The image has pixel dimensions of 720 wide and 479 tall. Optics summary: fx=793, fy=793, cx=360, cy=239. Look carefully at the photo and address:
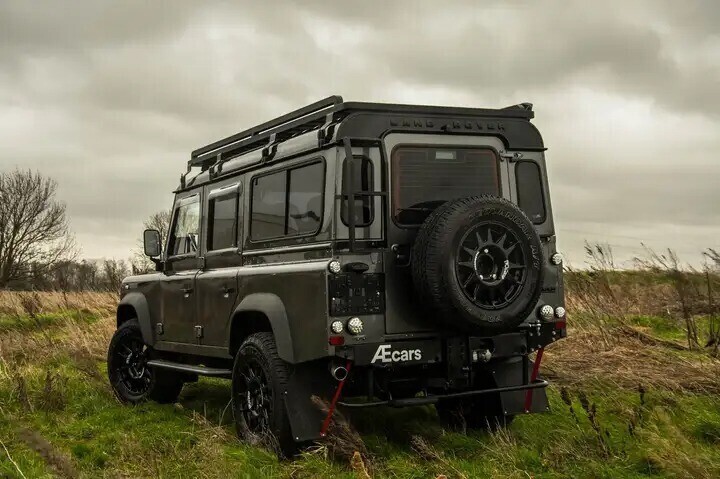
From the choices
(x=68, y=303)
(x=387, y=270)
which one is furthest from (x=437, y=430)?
(x=68, y=303)

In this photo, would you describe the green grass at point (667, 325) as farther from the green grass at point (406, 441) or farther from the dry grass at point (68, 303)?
the dry grass at point (68, 303)

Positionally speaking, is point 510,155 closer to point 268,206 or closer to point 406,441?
point 268,206

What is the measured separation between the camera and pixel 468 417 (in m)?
6.84

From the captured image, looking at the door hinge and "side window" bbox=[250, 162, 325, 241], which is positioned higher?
the door hinge

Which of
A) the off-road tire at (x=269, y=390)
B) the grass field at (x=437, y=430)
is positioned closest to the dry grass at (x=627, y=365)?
the grass field at (x=437, y=430)

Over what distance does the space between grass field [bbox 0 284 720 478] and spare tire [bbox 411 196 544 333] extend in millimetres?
818

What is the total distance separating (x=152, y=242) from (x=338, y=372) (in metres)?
3.75

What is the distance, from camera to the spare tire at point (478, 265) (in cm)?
536

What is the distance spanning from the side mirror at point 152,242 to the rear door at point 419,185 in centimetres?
357

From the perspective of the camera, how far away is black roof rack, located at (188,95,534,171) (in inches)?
233

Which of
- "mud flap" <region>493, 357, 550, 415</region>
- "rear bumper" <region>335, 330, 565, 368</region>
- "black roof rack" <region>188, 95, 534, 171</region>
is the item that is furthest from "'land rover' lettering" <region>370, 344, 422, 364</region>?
"black roof rack" <region>188, 95, 534, 171</region>

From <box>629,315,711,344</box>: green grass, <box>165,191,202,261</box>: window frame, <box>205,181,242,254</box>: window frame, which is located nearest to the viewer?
<box>205,181,242,254</box>: window frame

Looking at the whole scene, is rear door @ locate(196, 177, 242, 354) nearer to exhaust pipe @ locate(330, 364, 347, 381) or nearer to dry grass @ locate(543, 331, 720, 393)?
exhaust pipe @ locate(330, 364, 347, 381)

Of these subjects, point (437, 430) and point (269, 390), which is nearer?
point (269, 390)
